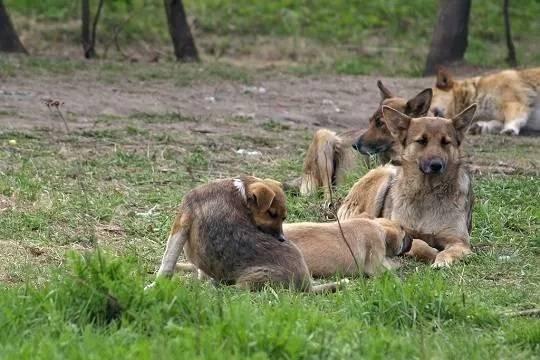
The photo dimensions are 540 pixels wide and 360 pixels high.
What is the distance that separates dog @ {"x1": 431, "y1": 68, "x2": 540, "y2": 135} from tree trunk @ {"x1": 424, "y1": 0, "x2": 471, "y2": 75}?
2.05 meters

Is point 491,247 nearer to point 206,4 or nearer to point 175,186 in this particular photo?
point 175,186

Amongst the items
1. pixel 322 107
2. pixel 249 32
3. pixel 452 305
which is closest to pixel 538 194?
pixel 452 305

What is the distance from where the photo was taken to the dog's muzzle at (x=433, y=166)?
347 inches

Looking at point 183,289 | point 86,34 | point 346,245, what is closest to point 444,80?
point 86,34

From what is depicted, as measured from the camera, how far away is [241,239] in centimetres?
712

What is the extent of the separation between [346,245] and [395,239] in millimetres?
479

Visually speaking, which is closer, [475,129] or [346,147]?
[346,147]

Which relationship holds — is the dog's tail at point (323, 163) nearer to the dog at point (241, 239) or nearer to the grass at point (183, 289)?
the grass at point (183, 289)

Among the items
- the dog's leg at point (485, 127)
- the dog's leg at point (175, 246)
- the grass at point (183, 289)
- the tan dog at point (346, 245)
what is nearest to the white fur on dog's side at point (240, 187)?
the dog's leg at point (175, 246)

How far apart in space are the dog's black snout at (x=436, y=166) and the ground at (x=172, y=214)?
645mm

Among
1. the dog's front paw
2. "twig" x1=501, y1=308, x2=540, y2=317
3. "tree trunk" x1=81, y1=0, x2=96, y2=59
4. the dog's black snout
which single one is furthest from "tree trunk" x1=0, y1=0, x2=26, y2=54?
"twig" x1=501, y1=308, x2=540, y2=317

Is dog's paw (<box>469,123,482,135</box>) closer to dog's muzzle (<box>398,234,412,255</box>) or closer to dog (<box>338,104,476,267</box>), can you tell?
dog (<box>338,104,476,267</box>)

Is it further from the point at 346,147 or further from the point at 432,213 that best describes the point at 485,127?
the point at 432,213

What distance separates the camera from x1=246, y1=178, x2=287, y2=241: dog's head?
7031 millimetres
